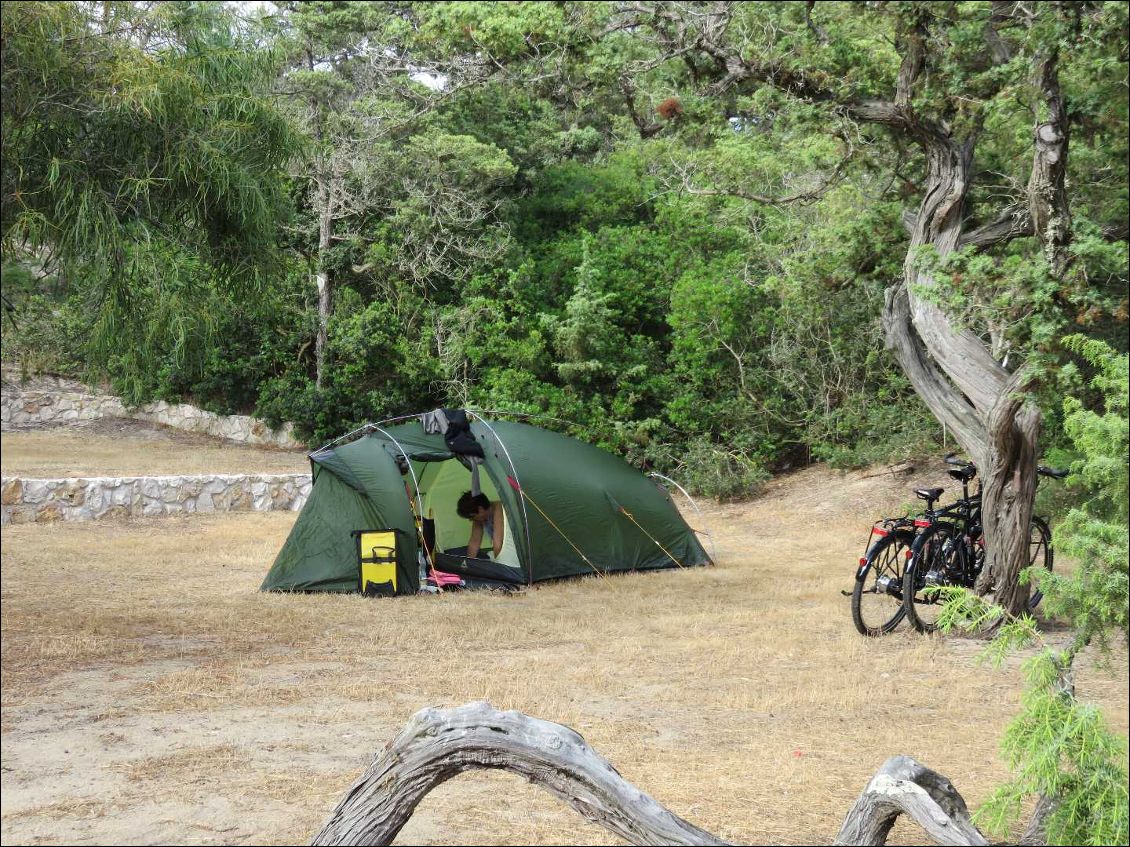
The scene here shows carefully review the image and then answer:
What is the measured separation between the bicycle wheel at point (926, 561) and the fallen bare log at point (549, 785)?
13.6 feet

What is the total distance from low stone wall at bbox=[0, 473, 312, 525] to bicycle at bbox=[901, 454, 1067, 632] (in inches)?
356

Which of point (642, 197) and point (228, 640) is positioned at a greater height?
point (642, 197)

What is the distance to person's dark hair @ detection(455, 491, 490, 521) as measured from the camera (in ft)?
31.6

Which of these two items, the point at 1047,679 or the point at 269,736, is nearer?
the point at 1047,679

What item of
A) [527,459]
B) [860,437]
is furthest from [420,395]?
[527,459]

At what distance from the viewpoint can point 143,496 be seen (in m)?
13.0

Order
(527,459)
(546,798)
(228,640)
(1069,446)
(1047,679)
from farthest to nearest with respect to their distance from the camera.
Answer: (1069,446)
(527,459)
(228,640)
(546,798)
(1047,679)

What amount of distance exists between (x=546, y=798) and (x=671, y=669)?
2320 mm

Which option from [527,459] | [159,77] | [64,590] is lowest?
[64,590]

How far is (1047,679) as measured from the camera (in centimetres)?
287

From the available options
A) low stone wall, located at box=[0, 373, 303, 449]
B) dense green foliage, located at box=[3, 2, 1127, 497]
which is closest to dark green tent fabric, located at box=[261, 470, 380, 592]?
dense green foliage, located at box=[3, 2, 1127, 497]

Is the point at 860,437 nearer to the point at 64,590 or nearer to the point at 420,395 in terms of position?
the point at 420,395

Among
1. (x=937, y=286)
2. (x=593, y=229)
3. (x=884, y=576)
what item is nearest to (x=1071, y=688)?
(x=937, y=286)

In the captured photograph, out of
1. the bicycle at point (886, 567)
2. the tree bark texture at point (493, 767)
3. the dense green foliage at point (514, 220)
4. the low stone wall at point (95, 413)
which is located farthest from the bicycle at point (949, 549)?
the low stone wall at point (95, 413)
